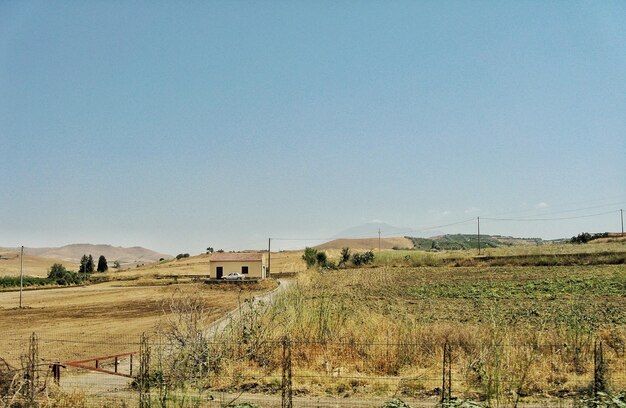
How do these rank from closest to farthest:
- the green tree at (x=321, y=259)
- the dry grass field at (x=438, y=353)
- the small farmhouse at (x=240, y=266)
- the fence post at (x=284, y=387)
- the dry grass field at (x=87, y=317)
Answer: the fence post at (x=284, y=387) → the dry grass field at (x=438, y=353) → the dry grass field at (x=87, y=317) → the small farmhouse at (x=240, y=266) → the green tree at (x=321, y=259)

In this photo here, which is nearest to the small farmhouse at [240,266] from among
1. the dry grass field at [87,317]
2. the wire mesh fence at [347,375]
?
the dry grass field at [87,317]

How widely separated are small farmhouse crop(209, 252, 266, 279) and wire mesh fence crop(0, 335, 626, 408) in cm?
5662

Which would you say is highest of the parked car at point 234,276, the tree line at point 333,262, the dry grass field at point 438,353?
the tree line at point 333,262

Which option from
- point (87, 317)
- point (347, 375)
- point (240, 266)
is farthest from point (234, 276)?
point (347, 375)

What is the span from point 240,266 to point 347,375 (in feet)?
200

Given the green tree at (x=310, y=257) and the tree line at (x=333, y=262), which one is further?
the green tree at (x=310, y=257)

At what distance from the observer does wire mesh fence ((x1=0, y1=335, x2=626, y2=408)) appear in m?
11.2

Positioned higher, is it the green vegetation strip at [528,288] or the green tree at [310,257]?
the green tree at [310,257]

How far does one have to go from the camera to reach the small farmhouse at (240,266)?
73312 millimetres

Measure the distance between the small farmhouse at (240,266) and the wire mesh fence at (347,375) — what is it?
186 ft

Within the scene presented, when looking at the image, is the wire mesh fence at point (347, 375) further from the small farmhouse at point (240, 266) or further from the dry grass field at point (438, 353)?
the small farmhouse at point (240, 266)

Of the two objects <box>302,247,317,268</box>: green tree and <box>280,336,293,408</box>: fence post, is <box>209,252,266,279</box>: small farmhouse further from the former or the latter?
<box>280,336,293,408</box>: fence post

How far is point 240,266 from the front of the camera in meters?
73.8

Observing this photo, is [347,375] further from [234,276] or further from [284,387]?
[234,276]
